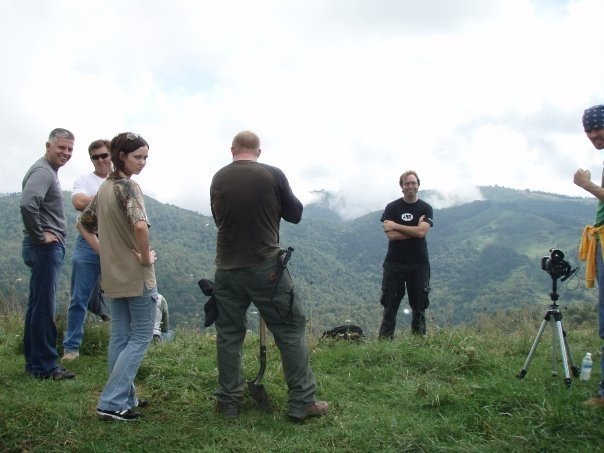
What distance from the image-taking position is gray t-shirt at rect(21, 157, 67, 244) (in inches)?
178

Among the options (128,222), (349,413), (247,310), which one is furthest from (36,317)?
(349,413)

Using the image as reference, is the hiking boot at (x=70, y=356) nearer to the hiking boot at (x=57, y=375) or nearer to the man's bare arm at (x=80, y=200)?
the hiking boot at (x=57, y=375)

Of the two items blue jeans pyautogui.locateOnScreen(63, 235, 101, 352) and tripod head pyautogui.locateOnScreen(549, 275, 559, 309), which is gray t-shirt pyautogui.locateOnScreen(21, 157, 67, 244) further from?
tripod head pyautogui.locateOnScreen(549, 275, 559, 309)

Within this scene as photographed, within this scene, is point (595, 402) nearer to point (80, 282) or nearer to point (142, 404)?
point (142, 404)

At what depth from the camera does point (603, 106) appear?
368 cm

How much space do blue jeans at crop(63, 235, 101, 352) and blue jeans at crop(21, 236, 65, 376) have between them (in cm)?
48

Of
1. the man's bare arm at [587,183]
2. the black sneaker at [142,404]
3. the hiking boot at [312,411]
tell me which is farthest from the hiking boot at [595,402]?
the black sneaker at [142,404]

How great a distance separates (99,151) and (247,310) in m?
2.51

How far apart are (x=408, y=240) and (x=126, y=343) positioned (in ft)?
12.8

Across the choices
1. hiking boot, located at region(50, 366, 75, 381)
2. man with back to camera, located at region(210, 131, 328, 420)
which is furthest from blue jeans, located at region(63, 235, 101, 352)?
man with back to camera, located at region(210, 131, 328, 420)

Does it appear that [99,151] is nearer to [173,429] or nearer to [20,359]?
[20,359]

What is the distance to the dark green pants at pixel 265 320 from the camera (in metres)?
3.96

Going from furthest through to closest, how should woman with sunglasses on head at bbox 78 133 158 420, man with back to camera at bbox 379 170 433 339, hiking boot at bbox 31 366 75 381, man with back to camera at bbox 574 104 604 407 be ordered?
man with back to camera at bbox 379 170 433 339
hiking boot at bbox 31 366 75 381
woman with sunglasses on head at bbox 78 133 158 420
man with back to camera at bbox 574 104 604 407

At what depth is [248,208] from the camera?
392 centimetres
